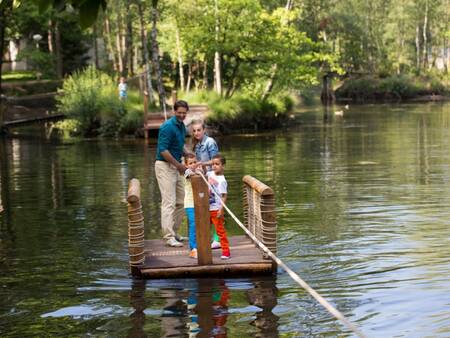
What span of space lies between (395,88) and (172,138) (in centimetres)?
7643

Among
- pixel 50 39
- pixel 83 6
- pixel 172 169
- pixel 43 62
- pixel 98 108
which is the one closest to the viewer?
pixel 83 6

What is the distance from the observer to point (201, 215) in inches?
418

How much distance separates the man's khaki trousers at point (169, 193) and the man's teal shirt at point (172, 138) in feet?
0.46

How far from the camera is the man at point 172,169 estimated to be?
11.6 m

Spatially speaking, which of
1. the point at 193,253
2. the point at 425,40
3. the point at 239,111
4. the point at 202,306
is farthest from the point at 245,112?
the point at 425,40

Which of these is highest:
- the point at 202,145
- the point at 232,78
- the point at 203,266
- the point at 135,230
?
the point at 232,78

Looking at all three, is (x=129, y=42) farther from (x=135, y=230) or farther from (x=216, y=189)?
(x=135, y=230)

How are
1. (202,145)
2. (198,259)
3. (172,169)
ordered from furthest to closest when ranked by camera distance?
(172,169), (202,145), (198,259)

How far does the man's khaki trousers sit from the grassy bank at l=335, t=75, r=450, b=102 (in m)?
75.2

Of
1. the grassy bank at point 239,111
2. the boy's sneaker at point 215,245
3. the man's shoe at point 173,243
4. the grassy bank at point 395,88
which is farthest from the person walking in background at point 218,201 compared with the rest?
the grassy bank at point 395,88

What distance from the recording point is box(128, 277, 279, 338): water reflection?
870 cm

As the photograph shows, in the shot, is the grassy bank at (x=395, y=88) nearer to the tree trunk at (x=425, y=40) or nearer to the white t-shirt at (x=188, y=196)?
the tree trunk at (x=425, y=40)

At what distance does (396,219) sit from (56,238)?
5.46m

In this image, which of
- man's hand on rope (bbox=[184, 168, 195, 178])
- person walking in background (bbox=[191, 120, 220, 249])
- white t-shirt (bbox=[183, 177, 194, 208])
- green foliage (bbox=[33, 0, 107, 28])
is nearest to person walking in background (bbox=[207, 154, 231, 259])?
person walking in background (bbox=[191, 120, 220, 249])
